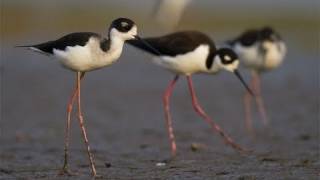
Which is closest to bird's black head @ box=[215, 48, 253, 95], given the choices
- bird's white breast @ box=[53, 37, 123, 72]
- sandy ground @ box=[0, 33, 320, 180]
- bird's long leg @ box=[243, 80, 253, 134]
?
sandy ground @ box=[0, 33, 320, 180]

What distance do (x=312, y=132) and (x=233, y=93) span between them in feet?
10.1

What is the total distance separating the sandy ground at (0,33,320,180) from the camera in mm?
6738

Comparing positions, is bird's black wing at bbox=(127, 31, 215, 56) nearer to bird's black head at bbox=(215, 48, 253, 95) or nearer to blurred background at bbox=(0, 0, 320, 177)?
bird's black head at bbox=(215, 48, 253, 95)

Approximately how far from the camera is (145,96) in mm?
12219

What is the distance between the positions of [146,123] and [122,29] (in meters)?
4.04

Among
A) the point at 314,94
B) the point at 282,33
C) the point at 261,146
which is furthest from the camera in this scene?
the point at 282,33

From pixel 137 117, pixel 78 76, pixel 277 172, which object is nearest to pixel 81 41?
pixel 78 76

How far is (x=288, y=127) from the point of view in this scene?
32.4 feet

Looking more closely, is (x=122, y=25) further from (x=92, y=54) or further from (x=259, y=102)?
(x=259, y=102)

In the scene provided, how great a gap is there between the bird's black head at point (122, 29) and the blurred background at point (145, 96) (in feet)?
4.51

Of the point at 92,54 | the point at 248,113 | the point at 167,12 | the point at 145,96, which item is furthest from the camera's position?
the point at 167,12

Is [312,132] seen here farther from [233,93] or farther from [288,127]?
[233,93]

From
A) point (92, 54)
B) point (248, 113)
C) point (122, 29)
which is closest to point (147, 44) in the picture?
point (122, 29)

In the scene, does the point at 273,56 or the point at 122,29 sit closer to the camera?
the point at 122,29
